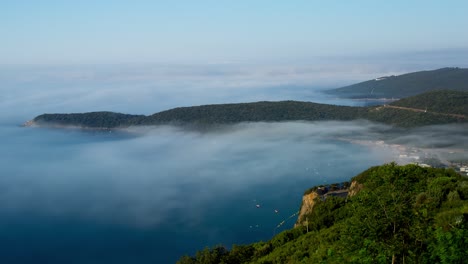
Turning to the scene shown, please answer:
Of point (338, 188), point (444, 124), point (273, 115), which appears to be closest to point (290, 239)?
point (338, 188)

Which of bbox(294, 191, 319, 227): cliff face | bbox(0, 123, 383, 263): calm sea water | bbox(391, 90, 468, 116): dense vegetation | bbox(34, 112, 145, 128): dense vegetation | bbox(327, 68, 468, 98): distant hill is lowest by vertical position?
bbox(0, 123, 383, 263): calm sea water

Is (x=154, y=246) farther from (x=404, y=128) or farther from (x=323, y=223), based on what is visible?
A: (x=404, y=128)

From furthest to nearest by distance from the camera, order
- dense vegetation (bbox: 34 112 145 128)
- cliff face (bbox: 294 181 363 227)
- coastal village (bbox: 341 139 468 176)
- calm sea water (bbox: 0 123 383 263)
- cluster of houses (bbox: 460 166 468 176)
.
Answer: dense vegetation (bbox: 34 112 145 128)
coastal village (bbox: 341 139 468 176)
cluster of houses (bbox: 460 166 468 176)
calm sea water (bbox: 0 123 383 263)
cliff face (bbox: 294 181 363 227)

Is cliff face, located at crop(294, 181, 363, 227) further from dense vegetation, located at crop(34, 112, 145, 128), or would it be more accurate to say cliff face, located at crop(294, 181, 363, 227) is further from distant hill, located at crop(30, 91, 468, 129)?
dense vegetation, located at crop(34, 112, 145, 128)

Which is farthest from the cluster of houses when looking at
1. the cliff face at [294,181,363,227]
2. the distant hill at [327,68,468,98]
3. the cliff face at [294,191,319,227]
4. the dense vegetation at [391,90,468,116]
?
the distant hill at [327,68,468,98]

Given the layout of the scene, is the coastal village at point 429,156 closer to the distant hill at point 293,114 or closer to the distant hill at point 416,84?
the distant hill at point 293,114

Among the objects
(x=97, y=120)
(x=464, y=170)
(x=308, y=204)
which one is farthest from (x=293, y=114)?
(x=308, y=204)
